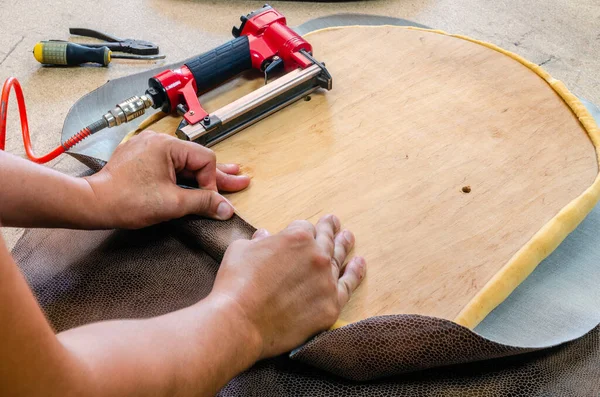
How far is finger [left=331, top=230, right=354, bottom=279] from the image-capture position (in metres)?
0.73

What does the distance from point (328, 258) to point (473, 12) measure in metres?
1.21

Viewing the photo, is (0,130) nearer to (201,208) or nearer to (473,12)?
(201,208)

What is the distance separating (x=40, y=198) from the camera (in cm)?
72

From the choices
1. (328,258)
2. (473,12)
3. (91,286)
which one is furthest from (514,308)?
(473,12)

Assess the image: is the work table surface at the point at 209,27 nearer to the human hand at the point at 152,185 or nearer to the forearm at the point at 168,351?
the human hand at the point at 152,185

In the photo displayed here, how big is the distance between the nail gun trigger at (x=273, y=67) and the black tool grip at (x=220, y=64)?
4 cm

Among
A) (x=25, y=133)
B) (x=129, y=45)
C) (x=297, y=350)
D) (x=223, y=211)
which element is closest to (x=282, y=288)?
(x=297, y=350)

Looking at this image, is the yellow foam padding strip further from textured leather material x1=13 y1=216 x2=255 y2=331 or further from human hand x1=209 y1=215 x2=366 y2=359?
textured leather material x1=13 y1=216 x2=255 y2=331

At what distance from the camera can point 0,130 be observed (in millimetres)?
1095

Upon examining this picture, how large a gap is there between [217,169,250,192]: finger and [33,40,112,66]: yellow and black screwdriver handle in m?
0.73

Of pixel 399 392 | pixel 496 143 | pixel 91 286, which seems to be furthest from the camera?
pixel 496 143

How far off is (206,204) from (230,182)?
0.06m

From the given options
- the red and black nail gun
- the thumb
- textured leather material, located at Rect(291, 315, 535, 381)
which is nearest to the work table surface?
the red and black nail gun

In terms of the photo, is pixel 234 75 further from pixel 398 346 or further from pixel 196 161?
pixel 398 346
